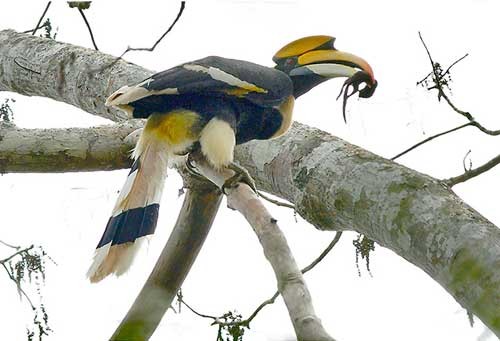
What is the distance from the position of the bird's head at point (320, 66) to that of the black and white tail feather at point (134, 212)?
0.33m

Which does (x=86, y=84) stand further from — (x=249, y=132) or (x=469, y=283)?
(x=469, y=283)

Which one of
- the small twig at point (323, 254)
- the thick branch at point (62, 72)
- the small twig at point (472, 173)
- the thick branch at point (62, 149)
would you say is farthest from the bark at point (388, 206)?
the thick branch at point (62, 72)

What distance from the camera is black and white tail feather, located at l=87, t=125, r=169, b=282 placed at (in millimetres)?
1318

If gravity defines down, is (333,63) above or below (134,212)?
above

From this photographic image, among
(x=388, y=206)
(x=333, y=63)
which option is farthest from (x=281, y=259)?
(x=333, y=63)

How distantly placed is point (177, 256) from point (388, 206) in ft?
1.32

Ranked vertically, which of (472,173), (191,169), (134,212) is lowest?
(472,173)

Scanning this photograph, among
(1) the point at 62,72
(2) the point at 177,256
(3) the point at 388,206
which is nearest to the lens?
(3) the point at 388,206

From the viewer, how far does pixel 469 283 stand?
1069mm

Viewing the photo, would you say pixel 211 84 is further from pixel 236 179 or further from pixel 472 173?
pixel 472 173

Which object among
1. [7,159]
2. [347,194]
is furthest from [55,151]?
[347,194]

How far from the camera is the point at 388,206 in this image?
128 cm

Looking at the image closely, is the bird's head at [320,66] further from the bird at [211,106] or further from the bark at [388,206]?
the bark at [388,206]

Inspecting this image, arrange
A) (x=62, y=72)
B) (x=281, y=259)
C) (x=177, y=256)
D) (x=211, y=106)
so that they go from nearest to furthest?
(x=281, y=259) < (x=177, y=256) < (x=211, y=106) < (x=62, y=72)
